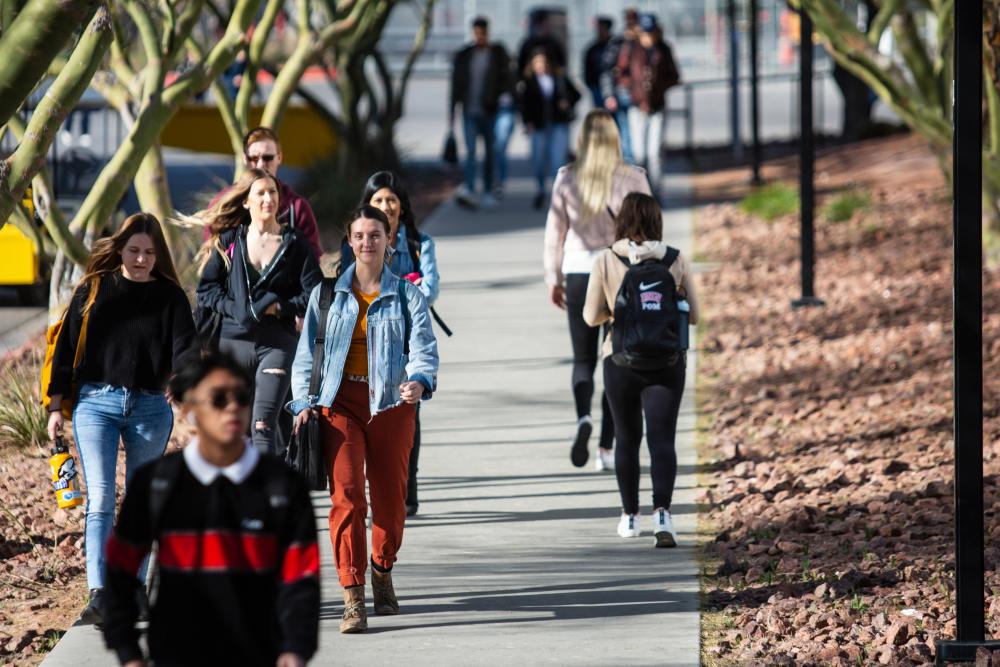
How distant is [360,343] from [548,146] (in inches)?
531

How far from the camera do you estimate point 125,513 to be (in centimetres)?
409

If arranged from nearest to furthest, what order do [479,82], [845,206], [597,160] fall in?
[597,160], [845,206], [479,82]

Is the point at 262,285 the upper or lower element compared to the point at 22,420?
upper

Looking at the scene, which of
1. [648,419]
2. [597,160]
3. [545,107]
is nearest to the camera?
[648,419]

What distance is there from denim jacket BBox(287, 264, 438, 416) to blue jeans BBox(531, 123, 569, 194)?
43.5 ft

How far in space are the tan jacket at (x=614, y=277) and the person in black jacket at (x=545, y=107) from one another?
11.6 m

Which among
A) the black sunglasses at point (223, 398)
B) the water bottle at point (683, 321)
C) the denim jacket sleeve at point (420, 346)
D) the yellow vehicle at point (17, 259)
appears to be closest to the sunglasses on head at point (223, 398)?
the black sunglasses at point (223, 398)

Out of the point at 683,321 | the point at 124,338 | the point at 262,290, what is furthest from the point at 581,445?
the point at 124,338

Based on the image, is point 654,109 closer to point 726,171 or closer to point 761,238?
point 761,238

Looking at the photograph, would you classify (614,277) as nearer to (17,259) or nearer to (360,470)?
(360,470)

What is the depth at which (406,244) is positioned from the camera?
7930 millimetres

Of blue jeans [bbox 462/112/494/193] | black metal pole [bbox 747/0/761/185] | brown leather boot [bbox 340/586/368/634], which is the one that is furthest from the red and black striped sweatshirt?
black metal pole [bbox 747/0/761/185]

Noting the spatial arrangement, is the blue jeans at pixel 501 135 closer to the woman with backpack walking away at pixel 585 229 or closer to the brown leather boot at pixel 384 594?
the woman with backpack walking away at pixel 585 229

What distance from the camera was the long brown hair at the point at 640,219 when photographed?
24.3 ft
